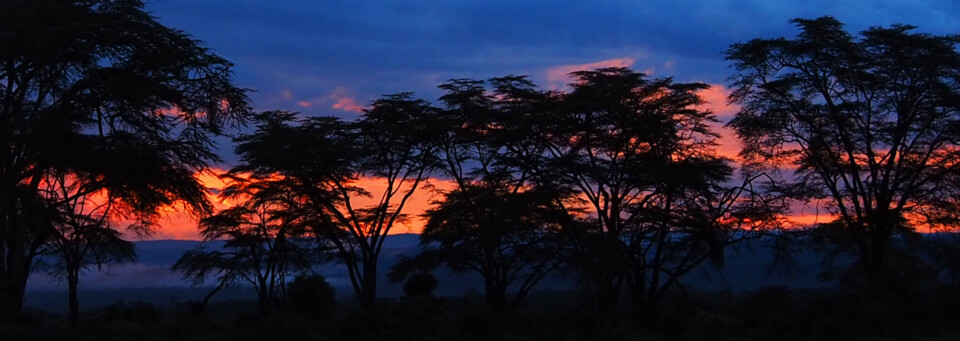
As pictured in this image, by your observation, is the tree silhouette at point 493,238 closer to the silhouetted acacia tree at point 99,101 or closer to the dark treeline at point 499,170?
the dark treeline at point 499,170

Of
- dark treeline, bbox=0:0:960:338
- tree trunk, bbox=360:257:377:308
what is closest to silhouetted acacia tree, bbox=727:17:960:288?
dark treeline, bbox=0:0:960:338

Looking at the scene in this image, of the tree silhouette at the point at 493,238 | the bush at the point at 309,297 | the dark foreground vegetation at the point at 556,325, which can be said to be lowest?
the dark foreground vegetation at the point at 556,325

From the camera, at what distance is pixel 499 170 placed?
Answer: 3434cm

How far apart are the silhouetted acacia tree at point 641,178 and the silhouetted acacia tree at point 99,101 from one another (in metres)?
13.3

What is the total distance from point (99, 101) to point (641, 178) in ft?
56.5

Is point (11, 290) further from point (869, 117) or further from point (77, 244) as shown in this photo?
point (869, 117)

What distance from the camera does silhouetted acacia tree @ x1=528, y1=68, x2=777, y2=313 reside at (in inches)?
1136

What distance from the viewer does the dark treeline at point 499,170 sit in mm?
18922

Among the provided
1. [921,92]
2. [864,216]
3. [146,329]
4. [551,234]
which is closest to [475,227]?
[551,234]

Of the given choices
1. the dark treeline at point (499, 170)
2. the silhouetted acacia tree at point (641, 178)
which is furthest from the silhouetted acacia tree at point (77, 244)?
the silhouetted acacia tree at point (641, 178)

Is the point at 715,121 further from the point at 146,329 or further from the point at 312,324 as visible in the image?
the point at 146,329

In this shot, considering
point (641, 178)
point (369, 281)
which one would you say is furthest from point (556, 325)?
point (369, 281)

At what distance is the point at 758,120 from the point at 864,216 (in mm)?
5278

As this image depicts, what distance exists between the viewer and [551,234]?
34.8 m
